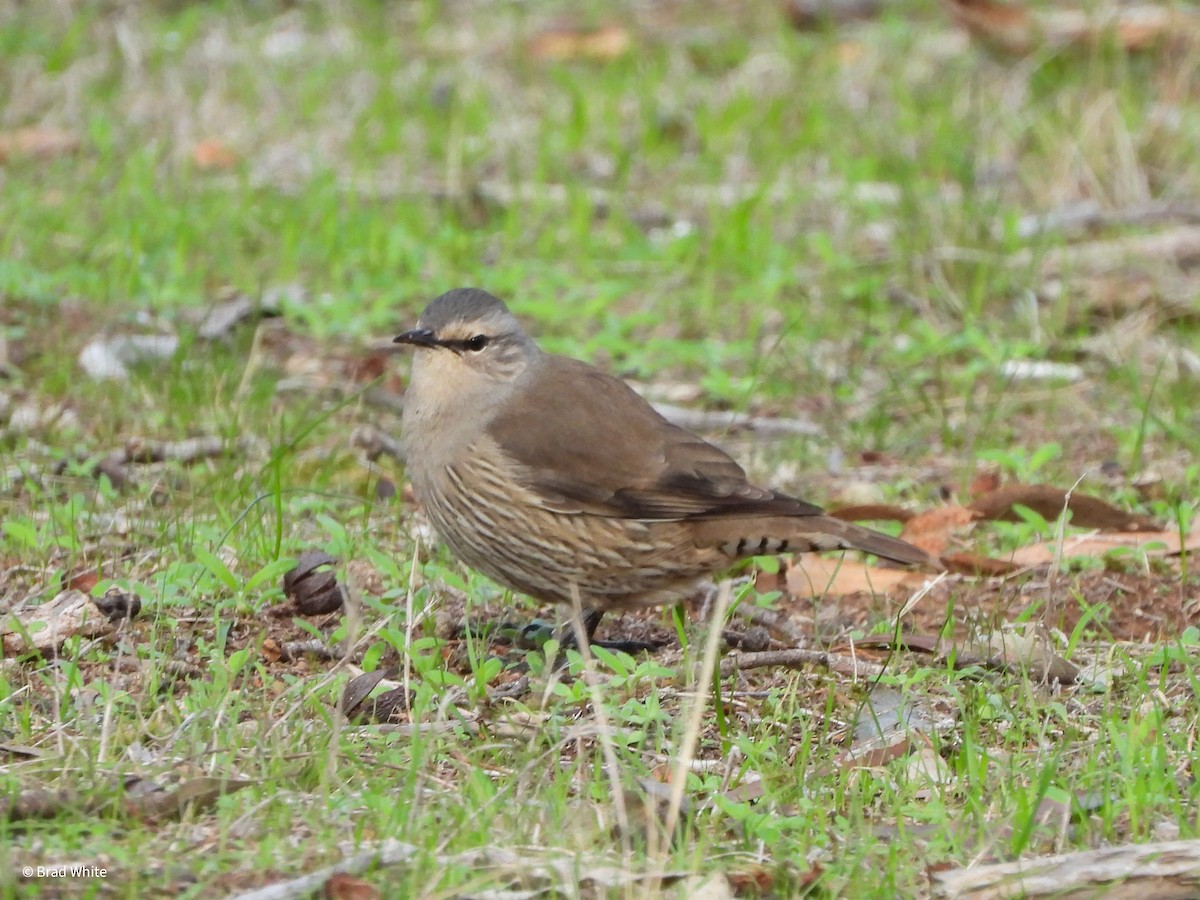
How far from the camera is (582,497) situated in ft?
17.2

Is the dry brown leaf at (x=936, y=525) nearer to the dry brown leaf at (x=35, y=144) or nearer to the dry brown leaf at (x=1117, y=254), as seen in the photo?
the dry brown leaf at (x=1117, y=254)

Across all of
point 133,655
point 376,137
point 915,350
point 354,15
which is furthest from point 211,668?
point 354,15

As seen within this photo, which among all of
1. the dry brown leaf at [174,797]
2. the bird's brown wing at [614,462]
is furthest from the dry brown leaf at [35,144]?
the dry brown leaf at [174,797]

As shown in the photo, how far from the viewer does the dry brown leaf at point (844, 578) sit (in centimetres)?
564

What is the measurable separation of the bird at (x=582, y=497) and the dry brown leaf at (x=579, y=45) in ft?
20.0

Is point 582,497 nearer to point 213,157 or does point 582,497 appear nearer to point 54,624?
point 54,624

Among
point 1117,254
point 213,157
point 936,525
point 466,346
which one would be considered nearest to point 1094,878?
point 936,525

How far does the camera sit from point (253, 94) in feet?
33.7

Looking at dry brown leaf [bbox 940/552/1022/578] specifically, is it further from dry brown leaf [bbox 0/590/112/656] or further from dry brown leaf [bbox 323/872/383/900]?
dry brown leaf [bbox 323/872/383/900]

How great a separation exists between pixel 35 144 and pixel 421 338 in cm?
501

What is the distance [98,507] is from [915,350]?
365 cm

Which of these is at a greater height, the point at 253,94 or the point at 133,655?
the point at 253,94

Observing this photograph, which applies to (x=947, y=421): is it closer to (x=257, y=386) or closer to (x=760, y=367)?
(x=760, y=367)

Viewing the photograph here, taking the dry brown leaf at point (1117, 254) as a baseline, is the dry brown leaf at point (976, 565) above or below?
below
